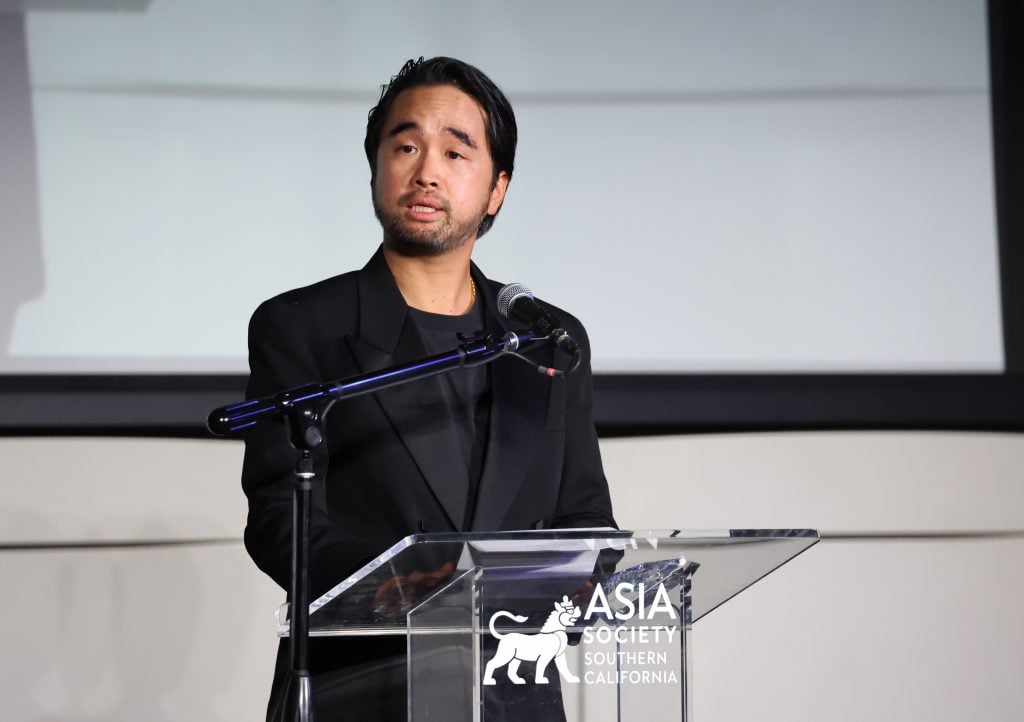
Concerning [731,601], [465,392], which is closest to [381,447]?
[465,392]

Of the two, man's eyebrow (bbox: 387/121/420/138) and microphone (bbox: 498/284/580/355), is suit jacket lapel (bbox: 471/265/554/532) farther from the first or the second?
man's eyebrow (bbox: 387/121/420/138)

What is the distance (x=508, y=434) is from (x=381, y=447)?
21cm

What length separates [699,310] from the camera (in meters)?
3.43

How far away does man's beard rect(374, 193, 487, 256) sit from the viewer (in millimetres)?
2064

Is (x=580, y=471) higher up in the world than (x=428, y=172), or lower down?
lower down

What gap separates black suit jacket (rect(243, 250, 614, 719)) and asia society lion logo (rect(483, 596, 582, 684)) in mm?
364

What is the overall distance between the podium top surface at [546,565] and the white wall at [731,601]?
198 cm

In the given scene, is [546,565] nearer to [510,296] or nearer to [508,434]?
[510,296]

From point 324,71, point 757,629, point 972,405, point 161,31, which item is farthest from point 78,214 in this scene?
point 972,405

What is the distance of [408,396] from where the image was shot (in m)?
1.91

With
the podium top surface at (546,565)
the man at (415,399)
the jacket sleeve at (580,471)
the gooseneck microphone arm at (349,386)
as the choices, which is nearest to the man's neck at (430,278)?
the man at (415,399)

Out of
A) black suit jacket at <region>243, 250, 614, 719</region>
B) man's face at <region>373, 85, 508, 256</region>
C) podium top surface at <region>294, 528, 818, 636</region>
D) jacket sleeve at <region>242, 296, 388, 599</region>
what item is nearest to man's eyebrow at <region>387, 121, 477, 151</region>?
man's face at <region>373, 85, 508, 256</region>

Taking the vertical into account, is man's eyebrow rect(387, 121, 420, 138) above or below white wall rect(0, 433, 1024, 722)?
above

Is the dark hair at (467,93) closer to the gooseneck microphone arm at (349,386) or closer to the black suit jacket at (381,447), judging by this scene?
the black suit jacket at (381,447)
